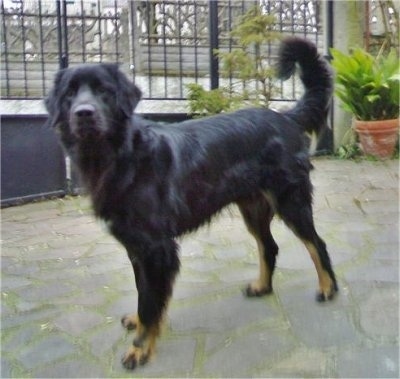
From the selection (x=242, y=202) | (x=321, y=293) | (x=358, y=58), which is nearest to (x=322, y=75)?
(x=242, y=202)

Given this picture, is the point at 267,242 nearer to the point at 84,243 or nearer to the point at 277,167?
the point at 277,167

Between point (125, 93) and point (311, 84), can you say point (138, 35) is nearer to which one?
point (311, 84)

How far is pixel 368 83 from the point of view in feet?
25.3

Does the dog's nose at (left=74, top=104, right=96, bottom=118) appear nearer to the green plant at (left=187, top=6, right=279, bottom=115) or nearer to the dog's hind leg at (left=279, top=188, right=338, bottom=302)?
the dog's hind leg at (left=279, top=188, right=338, bottom=302)

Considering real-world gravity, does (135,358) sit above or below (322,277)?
below

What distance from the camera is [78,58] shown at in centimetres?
802

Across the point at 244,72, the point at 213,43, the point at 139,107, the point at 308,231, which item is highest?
the point at 213,43

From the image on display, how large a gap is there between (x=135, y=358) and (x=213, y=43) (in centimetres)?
541

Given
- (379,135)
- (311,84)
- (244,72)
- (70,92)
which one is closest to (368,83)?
(379,135)

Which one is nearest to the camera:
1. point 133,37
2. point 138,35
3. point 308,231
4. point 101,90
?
point 101,90

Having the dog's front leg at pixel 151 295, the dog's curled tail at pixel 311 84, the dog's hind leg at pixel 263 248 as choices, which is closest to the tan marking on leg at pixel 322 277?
the dog's hind leg at pixel 263 248

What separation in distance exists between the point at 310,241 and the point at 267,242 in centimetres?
30

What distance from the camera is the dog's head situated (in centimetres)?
295

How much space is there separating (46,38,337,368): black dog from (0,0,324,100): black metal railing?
158 inches
